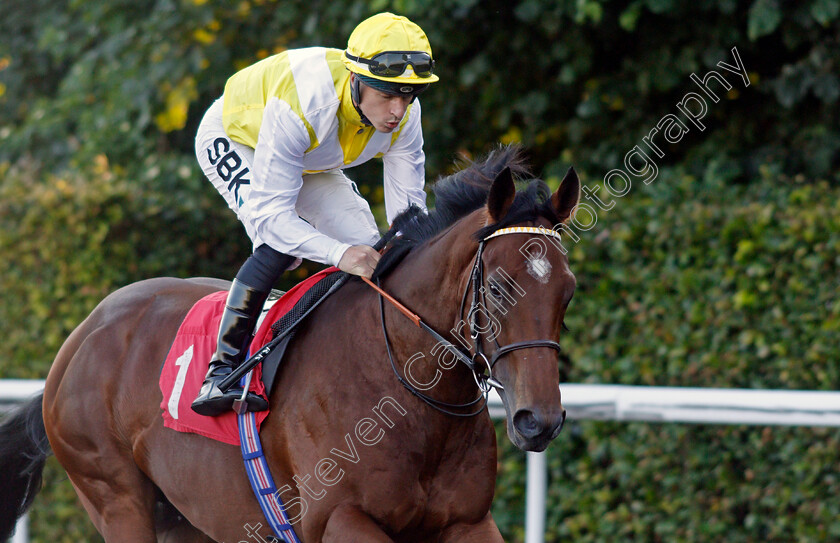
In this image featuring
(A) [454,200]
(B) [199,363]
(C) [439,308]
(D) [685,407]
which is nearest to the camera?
(C) [439,308]

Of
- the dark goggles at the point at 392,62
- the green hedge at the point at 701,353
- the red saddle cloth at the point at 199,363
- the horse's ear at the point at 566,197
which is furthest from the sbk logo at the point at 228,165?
the green hedge at the point at 701,353

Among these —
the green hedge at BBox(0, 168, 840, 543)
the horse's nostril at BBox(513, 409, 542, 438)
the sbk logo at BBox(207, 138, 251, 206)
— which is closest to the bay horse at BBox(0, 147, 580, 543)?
the horse's nostril at BBox(513, 409, 542, 438)

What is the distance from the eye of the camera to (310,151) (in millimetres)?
3240

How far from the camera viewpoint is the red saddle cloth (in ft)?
10.7

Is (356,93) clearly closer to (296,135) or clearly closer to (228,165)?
(296,135)

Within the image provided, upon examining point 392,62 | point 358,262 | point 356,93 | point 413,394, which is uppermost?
point 392,62

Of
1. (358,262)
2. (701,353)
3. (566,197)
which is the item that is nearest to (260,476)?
(358,262)

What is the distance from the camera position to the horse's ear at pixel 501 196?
107 inches

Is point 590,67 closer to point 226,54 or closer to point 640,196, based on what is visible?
point 640,196

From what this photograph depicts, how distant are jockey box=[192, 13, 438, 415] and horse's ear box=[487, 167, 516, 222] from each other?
49 cm

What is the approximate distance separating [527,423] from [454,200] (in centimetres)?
82

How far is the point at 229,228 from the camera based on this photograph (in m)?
6.84

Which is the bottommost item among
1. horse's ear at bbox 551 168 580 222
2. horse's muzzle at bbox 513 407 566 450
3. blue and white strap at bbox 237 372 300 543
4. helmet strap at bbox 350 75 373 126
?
blue and white strap at bbox 237 372 300 543

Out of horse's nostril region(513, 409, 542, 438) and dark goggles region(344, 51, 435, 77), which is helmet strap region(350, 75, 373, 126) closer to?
dark goggles region(344, 51, 435, 77)
